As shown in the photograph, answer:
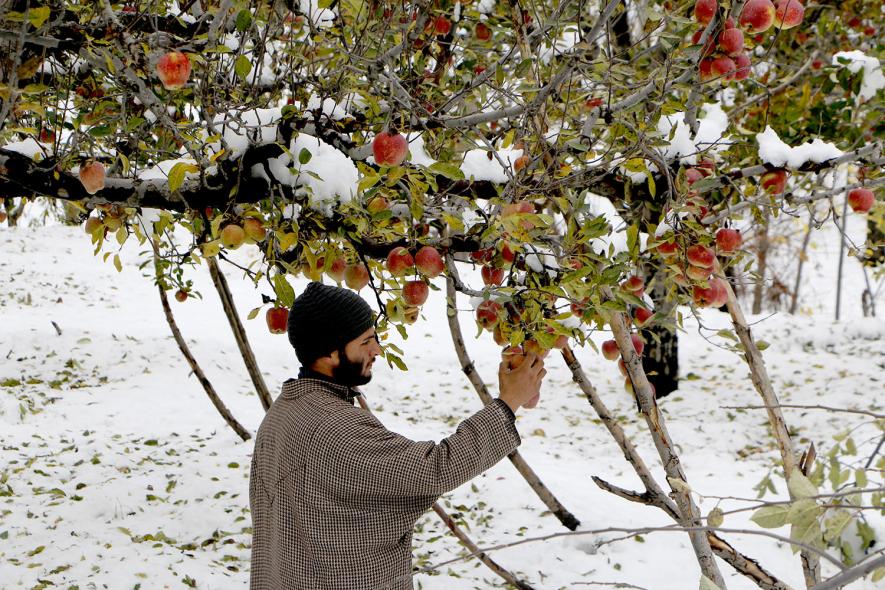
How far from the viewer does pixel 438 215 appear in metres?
2.55

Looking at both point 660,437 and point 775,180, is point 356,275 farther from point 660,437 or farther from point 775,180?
point 775,180

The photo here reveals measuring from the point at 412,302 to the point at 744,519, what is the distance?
318 centimetres

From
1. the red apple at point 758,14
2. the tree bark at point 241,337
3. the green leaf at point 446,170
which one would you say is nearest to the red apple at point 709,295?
the red apple at point 758,14

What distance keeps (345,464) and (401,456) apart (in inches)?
5.8

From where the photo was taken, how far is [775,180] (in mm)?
2809

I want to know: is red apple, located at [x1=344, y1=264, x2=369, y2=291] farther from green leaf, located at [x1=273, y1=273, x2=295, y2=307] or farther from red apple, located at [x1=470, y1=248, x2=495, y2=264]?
red apple, located at [x1=470, y1=248, x2=495, y2=264]

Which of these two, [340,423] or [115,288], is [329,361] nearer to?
[340,423]

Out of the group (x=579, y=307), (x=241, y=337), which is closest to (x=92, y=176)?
(x=579, y=307)

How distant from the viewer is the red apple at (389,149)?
217 cm

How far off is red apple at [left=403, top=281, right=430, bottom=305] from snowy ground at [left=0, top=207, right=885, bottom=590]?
4.02 ft

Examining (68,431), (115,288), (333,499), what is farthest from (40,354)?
(333,499)

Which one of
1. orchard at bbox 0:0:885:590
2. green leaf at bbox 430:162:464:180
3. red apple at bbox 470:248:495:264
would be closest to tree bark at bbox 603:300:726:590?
orchard at bbox 0:0:885:590

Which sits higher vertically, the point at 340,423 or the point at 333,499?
the point at 340,423

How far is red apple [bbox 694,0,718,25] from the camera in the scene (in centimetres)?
239
